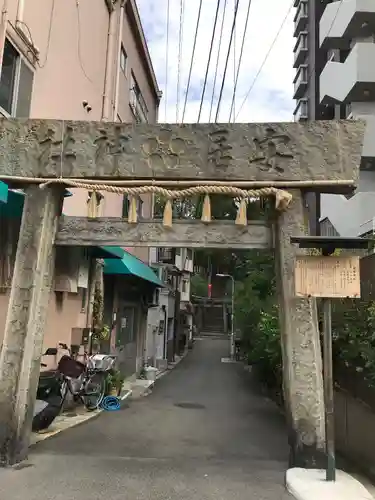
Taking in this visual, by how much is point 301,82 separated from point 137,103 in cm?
1824

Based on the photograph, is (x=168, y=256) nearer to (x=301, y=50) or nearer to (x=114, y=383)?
(x=301, y=50)

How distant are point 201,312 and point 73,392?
5005 cm

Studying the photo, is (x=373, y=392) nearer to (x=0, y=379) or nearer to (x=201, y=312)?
(x=0, y=379)

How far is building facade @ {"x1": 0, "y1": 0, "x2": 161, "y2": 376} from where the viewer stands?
894cm

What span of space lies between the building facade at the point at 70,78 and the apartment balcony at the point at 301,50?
20.0 meters

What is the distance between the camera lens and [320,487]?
18.2ft

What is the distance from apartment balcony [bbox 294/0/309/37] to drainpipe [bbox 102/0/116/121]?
23.1 m

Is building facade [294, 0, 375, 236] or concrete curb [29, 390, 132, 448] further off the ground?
building facade [294, 0, 375, 236]

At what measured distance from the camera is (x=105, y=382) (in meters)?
12.8

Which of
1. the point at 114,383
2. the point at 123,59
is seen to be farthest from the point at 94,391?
the point at 123,59

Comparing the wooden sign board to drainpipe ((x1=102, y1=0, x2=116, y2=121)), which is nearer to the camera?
the wooden sign board

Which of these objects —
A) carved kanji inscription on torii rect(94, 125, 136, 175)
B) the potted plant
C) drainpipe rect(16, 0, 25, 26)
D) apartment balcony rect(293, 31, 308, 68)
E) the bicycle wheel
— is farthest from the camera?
apartment balcony rect(293, 31, 308, 68)

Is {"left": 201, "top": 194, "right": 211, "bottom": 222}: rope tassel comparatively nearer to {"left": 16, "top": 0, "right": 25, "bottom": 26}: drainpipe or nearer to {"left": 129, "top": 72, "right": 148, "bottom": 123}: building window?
{"left": 16, "top": 0, "right": 25, "bottom": 26}: drainpipe

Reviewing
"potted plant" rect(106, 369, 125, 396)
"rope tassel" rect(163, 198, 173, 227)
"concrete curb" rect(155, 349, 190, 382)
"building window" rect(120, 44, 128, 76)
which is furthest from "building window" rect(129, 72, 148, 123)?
"rope tassel" rect(163, 198, 173, 227)
